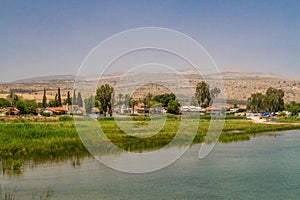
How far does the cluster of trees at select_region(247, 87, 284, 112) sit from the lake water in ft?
209

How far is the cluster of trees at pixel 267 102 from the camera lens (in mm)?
84188

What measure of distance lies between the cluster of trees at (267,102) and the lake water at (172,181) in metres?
63.9

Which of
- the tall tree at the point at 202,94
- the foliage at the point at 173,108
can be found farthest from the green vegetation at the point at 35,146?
the tall tree at the point at 202,94

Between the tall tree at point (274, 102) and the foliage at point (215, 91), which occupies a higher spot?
the foliage at point (215, 91)

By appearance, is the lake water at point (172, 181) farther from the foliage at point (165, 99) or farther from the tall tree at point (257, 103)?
the tall tree at point (257, 103)

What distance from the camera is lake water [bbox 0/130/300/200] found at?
14.4 meters

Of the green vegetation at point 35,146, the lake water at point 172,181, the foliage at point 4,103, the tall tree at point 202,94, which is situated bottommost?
the foliage at point 4,103

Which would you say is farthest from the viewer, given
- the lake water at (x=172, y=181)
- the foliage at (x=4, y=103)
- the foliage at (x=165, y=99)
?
the foliage at (x=165, y=99)

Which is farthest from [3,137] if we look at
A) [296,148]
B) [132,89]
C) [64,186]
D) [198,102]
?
[198,102]

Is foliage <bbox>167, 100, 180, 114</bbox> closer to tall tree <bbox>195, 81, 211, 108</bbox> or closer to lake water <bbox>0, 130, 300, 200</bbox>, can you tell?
tall tree <bbox>195, 81, 211, 108</bbox>

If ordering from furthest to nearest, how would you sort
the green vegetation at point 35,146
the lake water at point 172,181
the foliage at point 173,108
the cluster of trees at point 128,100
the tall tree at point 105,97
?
the foliage at point 173,108 < the cluster of trees at point 128,100 < the tall tree at point 105,97 < the green vegetation at point 35,146 < the lake water at point 172,181

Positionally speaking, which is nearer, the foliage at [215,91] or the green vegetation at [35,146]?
the green vegetation at [35,146]

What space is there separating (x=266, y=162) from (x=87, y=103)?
41.2 meters

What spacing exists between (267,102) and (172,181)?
70357mm
